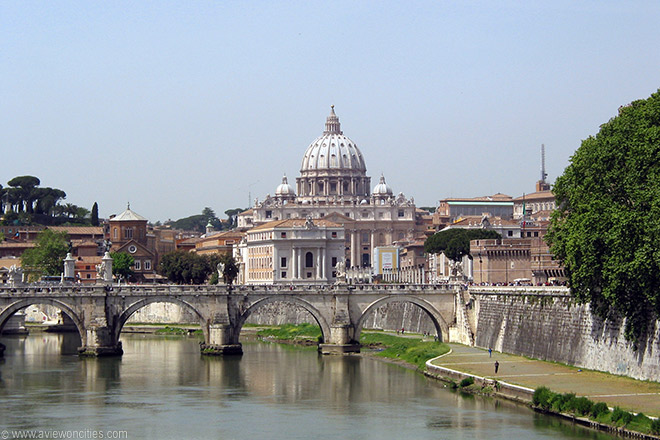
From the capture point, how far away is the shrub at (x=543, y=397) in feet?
135

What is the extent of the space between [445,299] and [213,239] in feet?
308

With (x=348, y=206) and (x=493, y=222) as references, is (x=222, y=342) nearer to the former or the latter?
(x=493, y=222)

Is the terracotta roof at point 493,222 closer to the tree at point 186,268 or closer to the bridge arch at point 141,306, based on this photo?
the tree at point 186,268

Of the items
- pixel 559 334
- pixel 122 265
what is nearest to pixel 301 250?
pixel 122 265

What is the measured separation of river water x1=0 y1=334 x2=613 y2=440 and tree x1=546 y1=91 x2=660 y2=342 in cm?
481

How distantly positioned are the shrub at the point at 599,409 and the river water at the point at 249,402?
→ 58 centimetres

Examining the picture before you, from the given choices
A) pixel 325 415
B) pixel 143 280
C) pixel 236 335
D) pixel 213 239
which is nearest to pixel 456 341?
pixel 236 335

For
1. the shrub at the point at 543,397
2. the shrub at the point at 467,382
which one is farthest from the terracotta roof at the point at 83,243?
the shrub at the point at 543,397

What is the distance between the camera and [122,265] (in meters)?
115

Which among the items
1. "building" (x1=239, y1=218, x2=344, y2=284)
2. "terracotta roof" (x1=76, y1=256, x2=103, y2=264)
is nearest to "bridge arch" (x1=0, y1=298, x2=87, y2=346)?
"terracotta roof" (x1=76, y1=256, x2=103, y2=264)

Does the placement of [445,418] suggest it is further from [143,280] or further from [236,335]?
[143,280]

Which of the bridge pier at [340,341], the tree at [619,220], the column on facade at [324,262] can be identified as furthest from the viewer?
the column on facade at [324,262]

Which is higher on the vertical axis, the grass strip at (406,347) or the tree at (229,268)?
the tree at (229,268)

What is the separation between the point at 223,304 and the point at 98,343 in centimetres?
618
